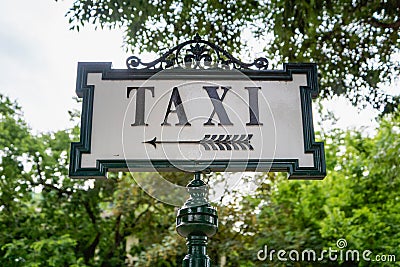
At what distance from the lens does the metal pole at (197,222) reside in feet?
2.88

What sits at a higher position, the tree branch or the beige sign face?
the tree branch

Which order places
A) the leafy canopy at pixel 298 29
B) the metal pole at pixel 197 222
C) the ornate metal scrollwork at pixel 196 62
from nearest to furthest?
the metal pole at pixel 197 222
the ornate metal scrollwork at pixel 196 62
the leafy canopy at pixel 298 29

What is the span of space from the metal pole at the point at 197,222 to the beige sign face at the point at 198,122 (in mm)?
54

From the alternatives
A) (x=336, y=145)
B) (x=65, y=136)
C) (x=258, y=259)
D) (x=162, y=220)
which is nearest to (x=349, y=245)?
(x=258, y=259)

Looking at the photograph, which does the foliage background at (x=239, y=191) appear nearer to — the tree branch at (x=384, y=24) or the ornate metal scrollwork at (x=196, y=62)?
the tree branch at (x=384, y=24)

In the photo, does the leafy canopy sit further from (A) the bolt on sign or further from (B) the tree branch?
(A) the bolt on sign

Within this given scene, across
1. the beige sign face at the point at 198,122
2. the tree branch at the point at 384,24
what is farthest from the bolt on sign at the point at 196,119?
the tree branch at the point at 384,24

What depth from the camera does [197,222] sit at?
0.88 meters

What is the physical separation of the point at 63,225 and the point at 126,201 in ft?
3.26

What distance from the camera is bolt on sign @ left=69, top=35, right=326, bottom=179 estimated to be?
36.4 inches

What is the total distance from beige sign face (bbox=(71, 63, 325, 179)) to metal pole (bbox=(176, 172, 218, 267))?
5cm

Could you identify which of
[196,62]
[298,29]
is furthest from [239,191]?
[196,62]

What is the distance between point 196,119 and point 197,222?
0.20 m

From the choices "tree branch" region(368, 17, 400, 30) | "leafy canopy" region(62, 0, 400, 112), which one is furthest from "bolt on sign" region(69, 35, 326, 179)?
"tree branch" region(368, 17, 400, 30)
